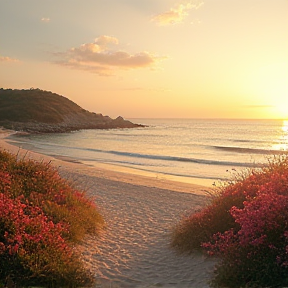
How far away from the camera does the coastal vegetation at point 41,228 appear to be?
5.91m

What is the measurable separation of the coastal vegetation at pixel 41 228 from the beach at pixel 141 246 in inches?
18.9

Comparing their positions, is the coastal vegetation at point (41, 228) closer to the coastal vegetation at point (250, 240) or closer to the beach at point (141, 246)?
the beach at point (141, 246)

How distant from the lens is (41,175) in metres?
10.3

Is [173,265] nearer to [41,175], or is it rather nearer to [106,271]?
[106,271]

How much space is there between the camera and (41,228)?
23.0ft

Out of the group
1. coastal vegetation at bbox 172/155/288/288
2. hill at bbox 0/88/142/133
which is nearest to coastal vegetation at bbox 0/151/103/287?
coastal vegetation at bbox 172/155/288/288

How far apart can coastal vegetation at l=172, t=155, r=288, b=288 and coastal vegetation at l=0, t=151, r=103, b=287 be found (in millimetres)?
2474

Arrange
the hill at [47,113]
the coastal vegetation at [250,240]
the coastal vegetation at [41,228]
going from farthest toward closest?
the hill at [47,113] < the coastal vegetation at [41,228] < the coastal vegetation at [250,240]

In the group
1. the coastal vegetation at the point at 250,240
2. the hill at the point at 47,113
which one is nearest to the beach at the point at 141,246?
the coastal vegetation at the point at 250,240

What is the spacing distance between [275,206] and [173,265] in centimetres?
249

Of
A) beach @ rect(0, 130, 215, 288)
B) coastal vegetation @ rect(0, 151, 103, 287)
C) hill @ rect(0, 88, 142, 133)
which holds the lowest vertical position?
beach @ rect(0, 130, 215, 288)

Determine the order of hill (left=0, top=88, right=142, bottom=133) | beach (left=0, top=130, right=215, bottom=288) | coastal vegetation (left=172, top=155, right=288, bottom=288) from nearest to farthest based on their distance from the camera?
coastal vegetation (left=172, top=155, right=288, bottom=288) < beach (left=0, top=130, right=215, bottom=288) < hill (left=0, top=88, right=142, bottom=133)

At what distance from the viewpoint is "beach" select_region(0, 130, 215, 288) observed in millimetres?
6641

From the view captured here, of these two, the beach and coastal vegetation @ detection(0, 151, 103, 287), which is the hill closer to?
the beach
